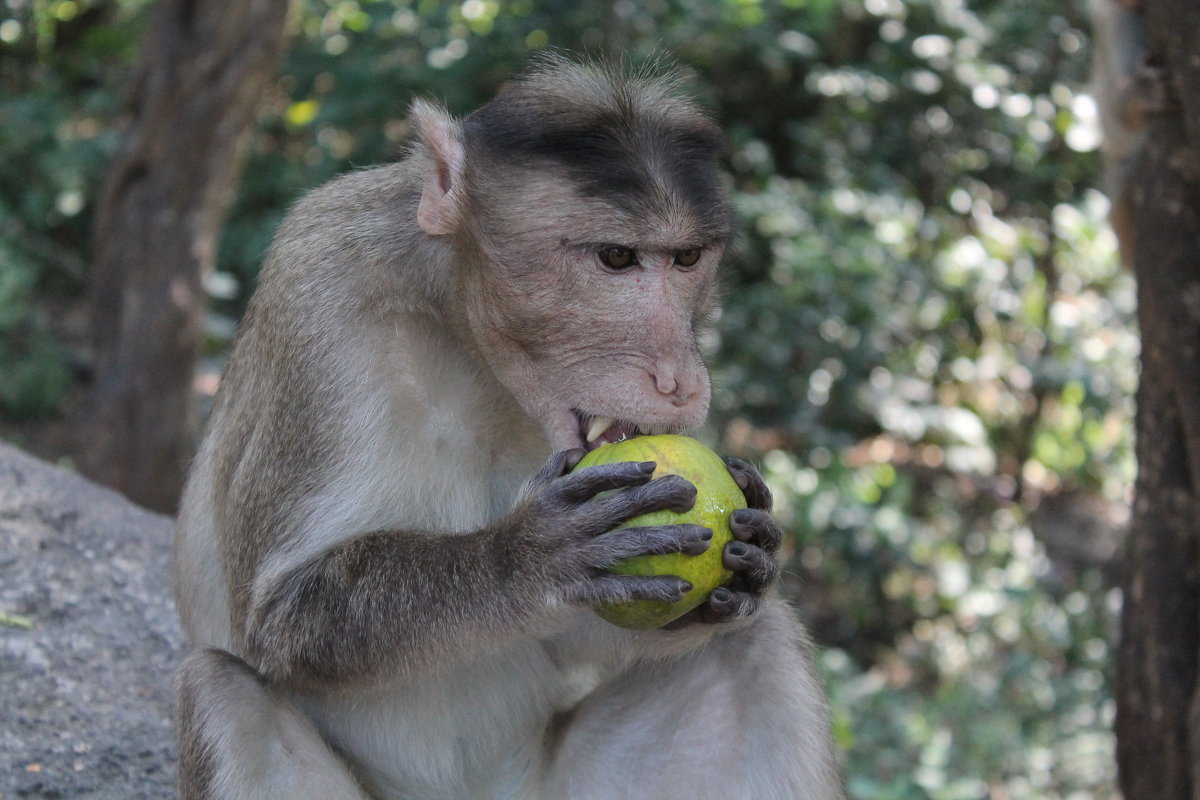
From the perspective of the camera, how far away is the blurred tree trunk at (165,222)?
705 cm

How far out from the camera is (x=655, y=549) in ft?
8.63

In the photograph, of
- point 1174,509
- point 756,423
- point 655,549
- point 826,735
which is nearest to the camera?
point 655,549

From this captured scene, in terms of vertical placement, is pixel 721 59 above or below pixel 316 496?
below

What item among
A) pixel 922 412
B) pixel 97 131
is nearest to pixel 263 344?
pixel 922 412

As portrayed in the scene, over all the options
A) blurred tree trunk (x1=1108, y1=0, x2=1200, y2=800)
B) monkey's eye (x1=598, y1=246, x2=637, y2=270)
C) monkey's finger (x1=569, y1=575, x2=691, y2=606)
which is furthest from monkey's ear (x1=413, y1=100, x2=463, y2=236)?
blurred tree trunk (x1=1108, y1=0, x2=1200, y2=800)

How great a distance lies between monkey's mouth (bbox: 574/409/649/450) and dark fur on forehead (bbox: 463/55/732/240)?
1.47ft

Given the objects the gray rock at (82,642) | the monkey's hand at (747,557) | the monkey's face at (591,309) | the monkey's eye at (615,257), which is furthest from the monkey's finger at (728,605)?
the gray rock at (82,642)

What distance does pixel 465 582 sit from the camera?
2.82m

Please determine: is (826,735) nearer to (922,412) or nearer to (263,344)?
(263,344)

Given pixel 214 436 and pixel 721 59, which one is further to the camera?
pixel 721 59

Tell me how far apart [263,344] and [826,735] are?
64.3 inches

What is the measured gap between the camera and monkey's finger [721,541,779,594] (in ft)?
8.98

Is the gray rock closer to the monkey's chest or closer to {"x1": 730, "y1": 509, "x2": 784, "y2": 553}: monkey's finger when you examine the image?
the monkey's chest

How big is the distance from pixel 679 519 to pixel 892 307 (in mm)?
5154
